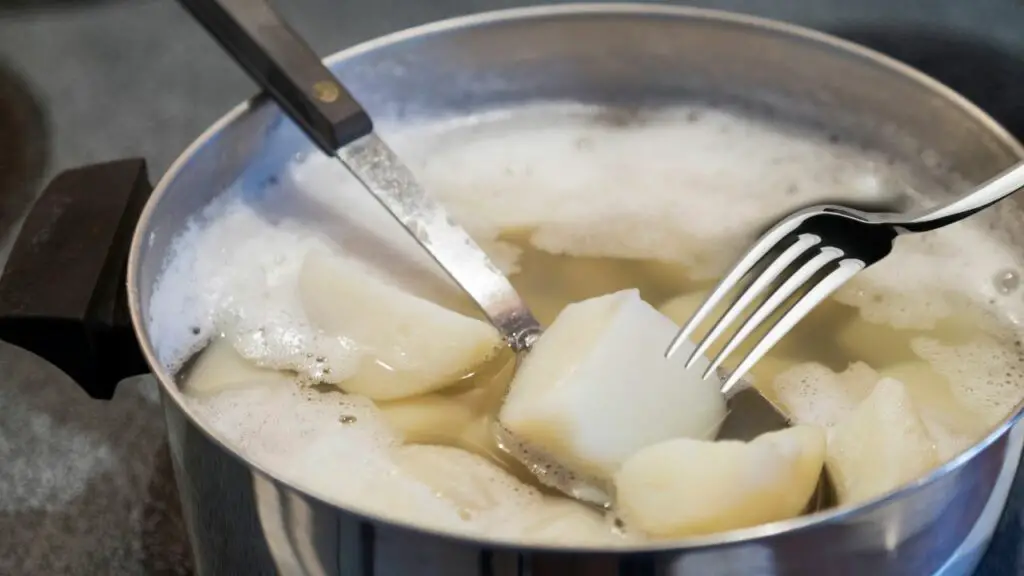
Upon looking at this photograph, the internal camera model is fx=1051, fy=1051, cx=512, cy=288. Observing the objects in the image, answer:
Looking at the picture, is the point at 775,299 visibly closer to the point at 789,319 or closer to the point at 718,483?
the point at 789,319

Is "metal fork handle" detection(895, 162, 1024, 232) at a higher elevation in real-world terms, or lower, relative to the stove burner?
lower

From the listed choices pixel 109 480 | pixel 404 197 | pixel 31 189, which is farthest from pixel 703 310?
pixel 31 189

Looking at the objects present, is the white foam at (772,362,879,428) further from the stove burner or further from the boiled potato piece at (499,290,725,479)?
the stove burner

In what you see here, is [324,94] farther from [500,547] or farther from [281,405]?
[500,547]

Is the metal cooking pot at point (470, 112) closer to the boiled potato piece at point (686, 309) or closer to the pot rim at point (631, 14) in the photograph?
the pot rim at point (631, 14)

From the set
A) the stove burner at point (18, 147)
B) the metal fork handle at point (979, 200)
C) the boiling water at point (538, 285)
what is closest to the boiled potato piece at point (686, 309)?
the boiling water at point (538, 285)

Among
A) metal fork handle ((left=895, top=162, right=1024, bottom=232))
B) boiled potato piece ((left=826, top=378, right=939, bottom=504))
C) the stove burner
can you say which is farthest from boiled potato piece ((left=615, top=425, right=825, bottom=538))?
the stove burner
